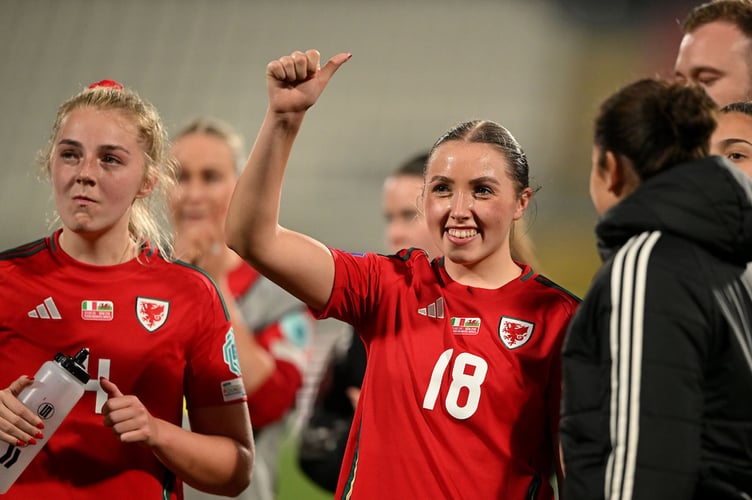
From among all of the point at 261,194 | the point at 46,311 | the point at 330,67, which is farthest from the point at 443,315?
the point at 46,311

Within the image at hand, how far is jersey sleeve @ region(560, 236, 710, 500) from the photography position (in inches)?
69.6

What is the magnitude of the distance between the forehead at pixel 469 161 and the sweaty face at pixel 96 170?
849 mm

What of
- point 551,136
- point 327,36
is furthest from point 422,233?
point 327,36

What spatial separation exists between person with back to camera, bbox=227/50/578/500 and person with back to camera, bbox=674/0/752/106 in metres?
0.97

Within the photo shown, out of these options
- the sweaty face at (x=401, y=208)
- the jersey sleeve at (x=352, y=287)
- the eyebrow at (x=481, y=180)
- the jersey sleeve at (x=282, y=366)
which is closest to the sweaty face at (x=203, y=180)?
the jersey sleeve at (x=282, y=366)

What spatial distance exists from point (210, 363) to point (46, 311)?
1.51ft

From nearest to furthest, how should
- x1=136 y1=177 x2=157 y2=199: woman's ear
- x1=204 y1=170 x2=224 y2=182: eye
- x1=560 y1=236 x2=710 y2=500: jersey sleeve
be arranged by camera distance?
x1=560 y1=236 x2=710 y2=500: jersey sleeve, x1=136 y1=177 x2=157 y2=199: woman's ear, x1=204 y1=170 x2=224 y2=182: eye

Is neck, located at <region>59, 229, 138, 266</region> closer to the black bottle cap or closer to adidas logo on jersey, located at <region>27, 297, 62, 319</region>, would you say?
adidas logo on jersey, located at <region>27, 297, 62, 319</region>

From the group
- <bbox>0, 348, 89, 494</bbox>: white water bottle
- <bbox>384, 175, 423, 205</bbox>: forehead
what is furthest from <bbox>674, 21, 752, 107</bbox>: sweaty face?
<bbox>0, 348, 89, 494</bbox>: white water bottle

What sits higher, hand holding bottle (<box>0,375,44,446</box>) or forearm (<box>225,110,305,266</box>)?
forearm (<box>225,110,305,266</box>)

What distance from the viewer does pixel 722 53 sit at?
3111 millimetres

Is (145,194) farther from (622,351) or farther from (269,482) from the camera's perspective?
(269,482)

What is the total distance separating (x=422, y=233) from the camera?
12.7 ft

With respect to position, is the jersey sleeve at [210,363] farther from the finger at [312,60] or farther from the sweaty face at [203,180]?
the sweaty face at [203,180]
